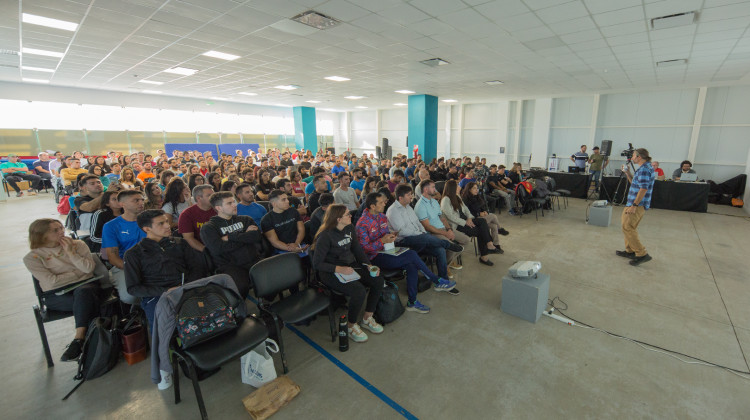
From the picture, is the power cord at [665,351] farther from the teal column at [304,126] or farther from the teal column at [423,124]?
the teal column at [304,126]

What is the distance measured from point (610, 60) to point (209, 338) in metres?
8.59

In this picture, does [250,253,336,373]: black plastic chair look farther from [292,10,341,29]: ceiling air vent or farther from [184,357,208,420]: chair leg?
[292,10,341,29]: ceiling air vent

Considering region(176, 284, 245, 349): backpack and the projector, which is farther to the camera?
the projector

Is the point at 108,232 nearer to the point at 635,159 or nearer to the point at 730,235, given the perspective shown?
the point at 635,159

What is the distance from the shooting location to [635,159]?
15.3ft

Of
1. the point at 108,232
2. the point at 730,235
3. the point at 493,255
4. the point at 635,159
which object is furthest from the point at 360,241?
the point at 730,235

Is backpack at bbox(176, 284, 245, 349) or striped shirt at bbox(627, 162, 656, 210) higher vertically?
striped shirt at bbox(627, 162, 656, 210)

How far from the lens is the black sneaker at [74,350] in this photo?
2555 mm

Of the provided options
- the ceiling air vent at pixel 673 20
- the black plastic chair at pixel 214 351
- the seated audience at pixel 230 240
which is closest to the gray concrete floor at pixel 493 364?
Result: the black plastic chair at pixel 214 351

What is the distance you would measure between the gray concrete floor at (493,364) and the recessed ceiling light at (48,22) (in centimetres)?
361

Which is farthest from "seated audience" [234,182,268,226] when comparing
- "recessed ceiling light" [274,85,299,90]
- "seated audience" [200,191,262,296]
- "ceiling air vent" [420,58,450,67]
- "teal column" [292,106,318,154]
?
"teal column" [292,106,318,154]

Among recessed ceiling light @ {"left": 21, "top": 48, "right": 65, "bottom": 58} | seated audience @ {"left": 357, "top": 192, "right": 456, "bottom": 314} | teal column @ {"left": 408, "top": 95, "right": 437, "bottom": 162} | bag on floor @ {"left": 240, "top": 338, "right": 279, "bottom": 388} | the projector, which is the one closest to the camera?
bag on floor @ {"left": 240, "top": 338, "right": 279, "bottom": 388}

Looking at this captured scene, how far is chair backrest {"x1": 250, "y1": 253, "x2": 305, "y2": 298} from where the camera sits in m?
2.61

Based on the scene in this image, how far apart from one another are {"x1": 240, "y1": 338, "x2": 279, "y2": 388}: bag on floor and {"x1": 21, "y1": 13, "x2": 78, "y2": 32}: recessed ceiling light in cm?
574
